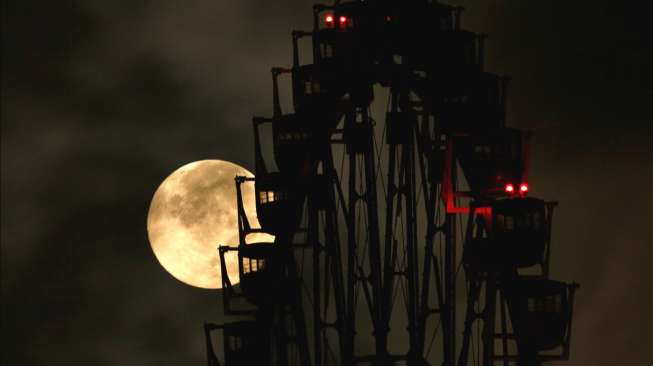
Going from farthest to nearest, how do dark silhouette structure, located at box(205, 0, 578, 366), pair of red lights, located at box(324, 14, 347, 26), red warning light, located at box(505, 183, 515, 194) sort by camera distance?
1. pair of red lights, located at box(324, 14, 347, 26)
2. red warning light, located at box(505, 183, 515, 194)
3. dark silhouette structure, located at box(205, 0, 578, 366)

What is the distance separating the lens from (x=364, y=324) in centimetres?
4106

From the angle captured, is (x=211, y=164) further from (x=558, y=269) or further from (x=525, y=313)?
(x=525, y=313)

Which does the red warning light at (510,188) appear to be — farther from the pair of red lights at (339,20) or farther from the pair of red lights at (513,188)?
the pair of red lights at (339,20)

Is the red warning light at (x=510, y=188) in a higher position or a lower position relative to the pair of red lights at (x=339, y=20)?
lower

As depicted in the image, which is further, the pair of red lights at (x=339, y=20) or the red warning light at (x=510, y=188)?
the pair of red lights at (x=339, y=20)

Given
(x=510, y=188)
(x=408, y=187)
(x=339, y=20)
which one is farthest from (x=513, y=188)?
(x=339, y=20)

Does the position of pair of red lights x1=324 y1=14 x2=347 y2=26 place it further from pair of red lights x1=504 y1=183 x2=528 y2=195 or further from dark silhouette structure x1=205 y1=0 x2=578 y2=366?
pair of red lights x1=504 y1=183 x2=528 y2=195

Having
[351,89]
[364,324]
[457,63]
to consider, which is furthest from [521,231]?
[364,324]

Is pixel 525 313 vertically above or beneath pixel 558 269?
above

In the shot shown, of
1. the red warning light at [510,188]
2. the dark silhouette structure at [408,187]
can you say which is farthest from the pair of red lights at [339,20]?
the red warning light at [510,188]

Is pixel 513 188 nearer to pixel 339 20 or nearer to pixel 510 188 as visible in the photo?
pixel 510 188

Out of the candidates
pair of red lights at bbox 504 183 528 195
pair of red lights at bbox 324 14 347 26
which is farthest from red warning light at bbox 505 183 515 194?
pair of red lights at bbox 324 14 347 26

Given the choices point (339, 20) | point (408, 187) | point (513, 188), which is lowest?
point (408, 187)

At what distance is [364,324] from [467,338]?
1878cm
